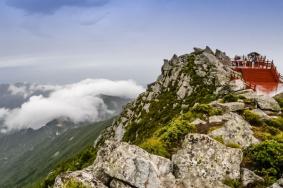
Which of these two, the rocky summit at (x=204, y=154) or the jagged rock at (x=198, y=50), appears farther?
the jagged rock at (x=198, y=50)

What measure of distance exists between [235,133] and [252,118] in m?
6.53

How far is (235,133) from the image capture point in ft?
116

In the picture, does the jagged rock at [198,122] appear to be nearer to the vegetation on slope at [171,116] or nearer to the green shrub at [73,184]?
the vegetation on slope at [171,116]

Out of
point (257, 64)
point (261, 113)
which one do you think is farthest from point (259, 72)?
point (261, 113)

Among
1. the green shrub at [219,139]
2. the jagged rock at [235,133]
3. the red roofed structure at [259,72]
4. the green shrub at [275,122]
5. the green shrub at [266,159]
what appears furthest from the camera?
the red roofed structure at [259,72]

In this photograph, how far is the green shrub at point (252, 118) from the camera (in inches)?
1607

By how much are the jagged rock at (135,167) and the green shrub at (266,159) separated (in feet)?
21.0

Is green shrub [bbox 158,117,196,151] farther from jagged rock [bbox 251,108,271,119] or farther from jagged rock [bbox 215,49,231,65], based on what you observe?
jagged rock [bbox 215,49,231,65]

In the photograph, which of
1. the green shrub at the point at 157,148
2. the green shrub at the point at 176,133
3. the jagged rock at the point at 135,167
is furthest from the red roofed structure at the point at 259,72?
the jagged rock at the point at 135,167

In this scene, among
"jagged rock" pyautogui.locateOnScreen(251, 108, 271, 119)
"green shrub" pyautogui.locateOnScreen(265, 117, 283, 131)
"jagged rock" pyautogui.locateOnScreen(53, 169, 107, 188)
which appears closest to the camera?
"jagged rock" pyautogui.locateOnScreen(53, 169, 107, 188)

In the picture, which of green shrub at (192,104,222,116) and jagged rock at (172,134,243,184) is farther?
green shrub at (192,104,222,116)

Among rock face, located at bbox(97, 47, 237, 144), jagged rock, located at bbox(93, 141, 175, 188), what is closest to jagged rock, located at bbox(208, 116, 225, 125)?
jagged rock, located at bbox(93, 141, 175, 188)

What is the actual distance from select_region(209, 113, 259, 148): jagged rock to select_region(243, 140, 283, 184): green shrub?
6.91 ft

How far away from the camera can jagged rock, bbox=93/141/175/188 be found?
84.4 feet
